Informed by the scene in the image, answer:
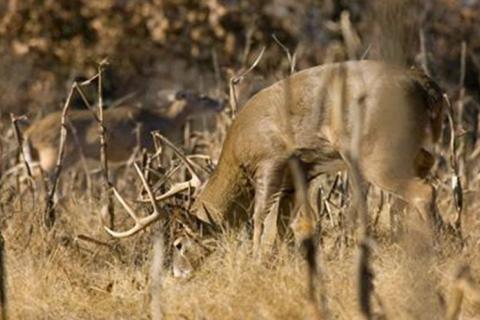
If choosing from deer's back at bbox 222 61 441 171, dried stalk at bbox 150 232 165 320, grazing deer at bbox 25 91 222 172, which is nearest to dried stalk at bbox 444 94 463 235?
deer's back at bbox 222 61 441 171

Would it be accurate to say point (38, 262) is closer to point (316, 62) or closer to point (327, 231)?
point (327, 231)

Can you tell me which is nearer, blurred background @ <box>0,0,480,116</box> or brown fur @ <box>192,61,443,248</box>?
brown fur @ <box>192,61,443,248</box>

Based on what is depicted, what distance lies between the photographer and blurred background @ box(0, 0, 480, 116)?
1998cm

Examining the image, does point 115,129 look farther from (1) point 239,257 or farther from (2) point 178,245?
(1) point 239,257

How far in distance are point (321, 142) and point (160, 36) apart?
40.7 feet

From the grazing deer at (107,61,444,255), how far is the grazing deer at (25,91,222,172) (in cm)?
573

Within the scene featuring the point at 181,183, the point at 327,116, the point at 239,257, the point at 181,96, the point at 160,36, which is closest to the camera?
the point at 239,257

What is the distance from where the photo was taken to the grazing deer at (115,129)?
15.2 meters

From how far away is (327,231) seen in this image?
8094mm

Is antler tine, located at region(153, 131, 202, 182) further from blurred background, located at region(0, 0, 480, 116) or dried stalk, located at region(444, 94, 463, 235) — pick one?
blurred background, located at region(0, 0, 480, 116)

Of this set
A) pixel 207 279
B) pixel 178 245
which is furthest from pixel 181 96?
pixel 207 279

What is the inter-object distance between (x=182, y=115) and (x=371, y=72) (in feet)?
32.7

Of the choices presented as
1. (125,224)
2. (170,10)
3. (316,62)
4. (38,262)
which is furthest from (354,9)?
(38,262)

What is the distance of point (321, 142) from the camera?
812 cm
